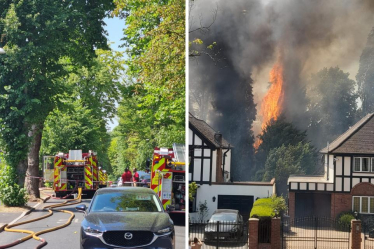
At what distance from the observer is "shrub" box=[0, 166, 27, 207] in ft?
55.5

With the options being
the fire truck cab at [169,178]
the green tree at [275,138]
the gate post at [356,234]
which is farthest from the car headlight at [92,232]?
the fire truck cab at [169,178]

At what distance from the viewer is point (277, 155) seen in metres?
7.70

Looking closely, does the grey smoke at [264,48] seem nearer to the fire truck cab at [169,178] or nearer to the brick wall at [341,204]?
the brick wall at [341,204]

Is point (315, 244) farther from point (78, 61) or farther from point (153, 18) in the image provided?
point (78, 61)

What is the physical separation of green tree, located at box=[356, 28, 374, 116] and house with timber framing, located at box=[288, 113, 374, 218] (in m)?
0.14

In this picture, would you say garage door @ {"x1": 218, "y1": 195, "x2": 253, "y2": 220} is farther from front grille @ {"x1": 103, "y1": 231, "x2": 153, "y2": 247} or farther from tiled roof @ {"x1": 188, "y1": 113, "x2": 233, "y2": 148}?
front grille @ {"x1": 103, "y1": 231, "x2": 153, "y2": 247}

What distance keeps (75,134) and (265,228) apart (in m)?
24.3

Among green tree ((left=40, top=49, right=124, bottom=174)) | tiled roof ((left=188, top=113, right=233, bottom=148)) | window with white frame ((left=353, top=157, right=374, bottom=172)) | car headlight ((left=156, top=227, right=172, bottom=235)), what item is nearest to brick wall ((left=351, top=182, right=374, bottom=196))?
window with white frame ((left=353, top=157, right=374, bottom=172))

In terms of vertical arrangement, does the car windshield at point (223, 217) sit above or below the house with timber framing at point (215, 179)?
below

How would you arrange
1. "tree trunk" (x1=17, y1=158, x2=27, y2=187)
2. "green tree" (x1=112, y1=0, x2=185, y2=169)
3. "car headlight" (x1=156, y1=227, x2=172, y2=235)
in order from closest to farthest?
1. "car headlight" (x1=156, y1=227, x2=172, y2=235)
2. "green tree" (x1=112, y1=0, x2=185, y2=169)
3. "tree trunk" (x1=17, y1=158, x2=27, y2=187)

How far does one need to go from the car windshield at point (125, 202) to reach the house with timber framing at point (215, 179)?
131cm

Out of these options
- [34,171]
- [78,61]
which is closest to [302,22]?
[78,61]

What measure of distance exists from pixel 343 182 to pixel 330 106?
3.02ft

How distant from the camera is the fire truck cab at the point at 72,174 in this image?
22.0 meters
